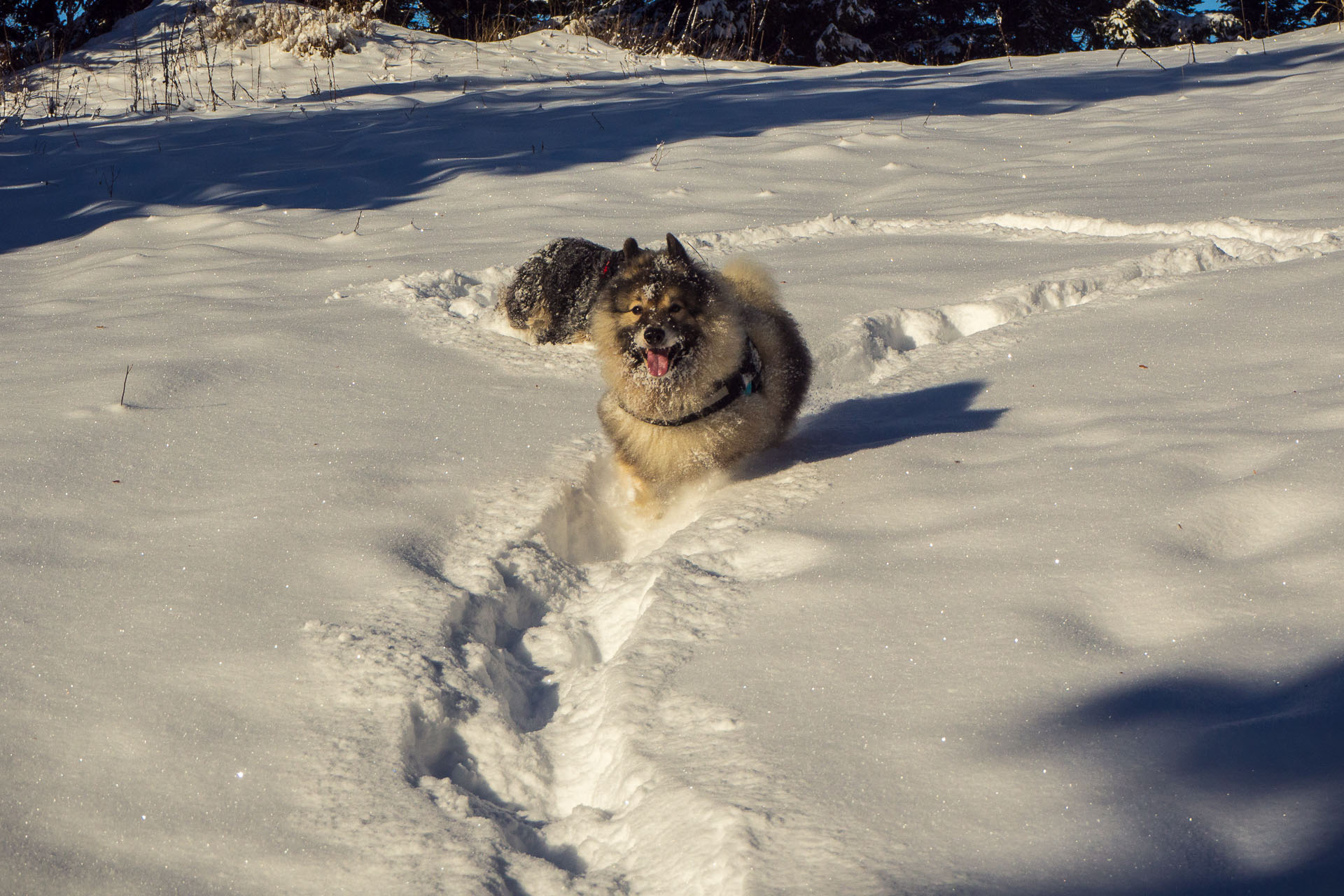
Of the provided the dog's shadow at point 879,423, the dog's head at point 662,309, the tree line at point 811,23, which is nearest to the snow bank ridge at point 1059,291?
the dog's shadow at point 879,423

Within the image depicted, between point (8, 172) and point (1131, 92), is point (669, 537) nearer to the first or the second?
point (8, 172)

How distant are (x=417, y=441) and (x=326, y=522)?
727 mm

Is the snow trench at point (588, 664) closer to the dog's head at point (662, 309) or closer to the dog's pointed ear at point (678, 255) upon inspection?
the dog's head at point (662, 309)

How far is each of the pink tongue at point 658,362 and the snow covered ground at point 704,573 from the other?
1.62 feet

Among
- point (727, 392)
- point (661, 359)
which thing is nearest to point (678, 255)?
point (661, 359)

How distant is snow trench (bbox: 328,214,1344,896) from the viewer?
1.83 meters

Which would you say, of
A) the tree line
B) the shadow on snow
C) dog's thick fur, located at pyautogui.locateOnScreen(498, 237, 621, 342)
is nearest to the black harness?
dog's thick fur, located at pyautogui.locateOnScreen(498, 237, 621, 342)

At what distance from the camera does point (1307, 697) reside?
1853mm

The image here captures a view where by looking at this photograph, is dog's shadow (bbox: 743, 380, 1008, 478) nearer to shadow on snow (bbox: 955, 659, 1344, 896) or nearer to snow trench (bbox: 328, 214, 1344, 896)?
snow trench (bbox: 328, 214, 1344, 896)

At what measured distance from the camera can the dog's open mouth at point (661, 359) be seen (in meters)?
3.41

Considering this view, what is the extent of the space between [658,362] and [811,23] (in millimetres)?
19170

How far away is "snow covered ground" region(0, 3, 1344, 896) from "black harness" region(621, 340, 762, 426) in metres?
0.31

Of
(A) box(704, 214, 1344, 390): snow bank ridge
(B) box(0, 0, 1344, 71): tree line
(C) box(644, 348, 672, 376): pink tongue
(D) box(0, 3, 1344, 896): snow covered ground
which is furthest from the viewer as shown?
(B) box(0, 0, 1344, 71): tree line

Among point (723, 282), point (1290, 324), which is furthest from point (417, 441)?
point (1290, 324)
